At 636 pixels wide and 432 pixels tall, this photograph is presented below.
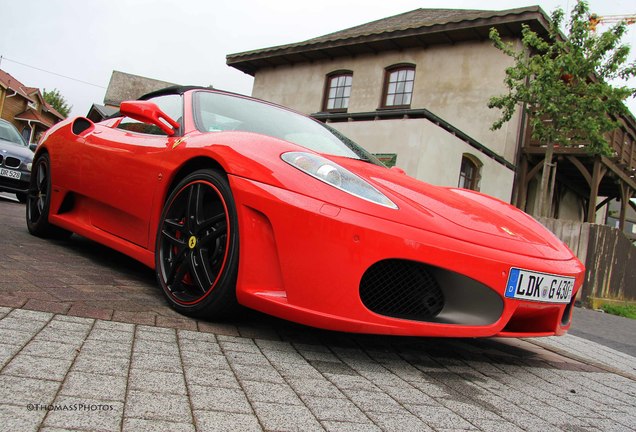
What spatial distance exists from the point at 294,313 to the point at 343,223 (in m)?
0.40

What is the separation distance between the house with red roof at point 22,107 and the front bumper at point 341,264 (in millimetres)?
40127

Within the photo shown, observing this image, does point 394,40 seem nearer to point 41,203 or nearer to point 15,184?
point 15,184

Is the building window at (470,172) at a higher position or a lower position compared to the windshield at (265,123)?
higher

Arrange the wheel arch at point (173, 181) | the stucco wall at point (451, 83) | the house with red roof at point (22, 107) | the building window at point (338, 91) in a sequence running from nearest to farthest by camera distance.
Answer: the wheel arch at point (173, 181), the stucco wall at point (451, 83), the building window at point (338, 91), the house with red roof at point (22, 107)

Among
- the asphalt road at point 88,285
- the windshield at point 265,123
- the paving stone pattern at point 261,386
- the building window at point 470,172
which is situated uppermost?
the building window at point 470,172

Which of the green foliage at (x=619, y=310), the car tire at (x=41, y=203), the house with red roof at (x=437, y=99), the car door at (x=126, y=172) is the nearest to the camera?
the car door at (x=126, y=172)

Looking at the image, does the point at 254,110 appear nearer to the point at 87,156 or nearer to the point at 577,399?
the point at 87,156

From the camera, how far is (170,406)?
147 cm

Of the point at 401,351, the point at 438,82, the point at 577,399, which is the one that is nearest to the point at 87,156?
the point at 401,351

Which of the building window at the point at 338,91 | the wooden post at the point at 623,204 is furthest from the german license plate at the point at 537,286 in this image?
the wooden post at the point at 623,204

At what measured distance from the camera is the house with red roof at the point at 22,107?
37688 millimetres

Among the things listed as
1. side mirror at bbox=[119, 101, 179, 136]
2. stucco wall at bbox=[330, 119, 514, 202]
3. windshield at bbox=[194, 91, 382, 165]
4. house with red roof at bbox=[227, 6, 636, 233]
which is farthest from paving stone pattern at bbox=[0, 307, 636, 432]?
house with red roof at bbox=[227, 6, 636, 233]

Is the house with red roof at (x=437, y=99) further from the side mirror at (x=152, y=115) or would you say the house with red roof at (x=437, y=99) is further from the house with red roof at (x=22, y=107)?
the house with red roof at (x=22, y=107)

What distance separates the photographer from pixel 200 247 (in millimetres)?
2469
